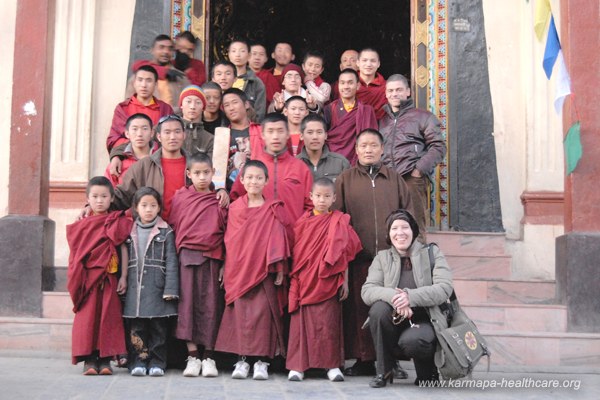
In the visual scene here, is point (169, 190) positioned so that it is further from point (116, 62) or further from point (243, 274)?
point (116, 62)

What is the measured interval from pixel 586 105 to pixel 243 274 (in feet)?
10.0

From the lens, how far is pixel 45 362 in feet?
19.9

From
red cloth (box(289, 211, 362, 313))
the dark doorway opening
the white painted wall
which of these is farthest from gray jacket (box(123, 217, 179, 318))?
the dark doorway opening

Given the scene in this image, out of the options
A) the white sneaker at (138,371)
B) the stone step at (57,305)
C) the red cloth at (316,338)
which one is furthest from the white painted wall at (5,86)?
the red cloth at (316,338)

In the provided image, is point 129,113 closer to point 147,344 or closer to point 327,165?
point 327,165

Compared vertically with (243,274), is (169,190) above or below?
above

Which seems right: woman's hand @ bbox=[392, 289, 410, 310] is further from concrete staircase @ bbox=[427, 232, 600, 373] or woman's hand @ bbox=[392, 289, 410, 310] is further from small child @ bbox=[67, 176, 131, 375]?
small child @ bbox=[67, 176, 131, 375]

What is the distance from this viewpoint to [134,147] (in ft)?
21.7

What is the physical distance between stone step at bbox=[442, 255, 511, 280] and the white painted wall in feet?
14.7

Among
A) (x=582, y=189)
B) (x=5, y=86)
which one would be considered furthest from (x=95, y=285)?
(x=5, y=86)

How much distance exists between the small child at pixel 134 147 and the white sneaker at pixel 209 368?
1587mm

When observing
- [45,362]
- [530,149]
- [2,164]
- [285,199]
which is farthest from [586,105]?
[2,164]

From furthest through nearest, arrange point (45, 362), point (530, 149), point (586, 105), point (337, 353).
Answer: point (530, 149) < point (586, 105) < point (45, 362) < point (337, 353)

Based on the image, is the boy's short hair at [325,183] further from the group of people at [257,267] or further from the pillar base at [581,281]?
the pillar base at [581,281]
